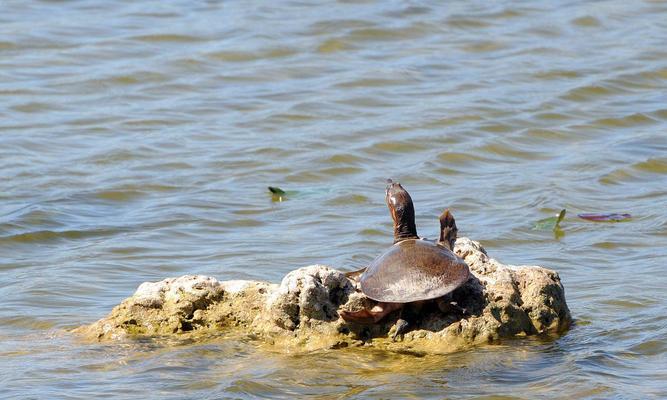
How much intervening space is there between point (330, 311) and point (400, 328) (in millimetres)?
327

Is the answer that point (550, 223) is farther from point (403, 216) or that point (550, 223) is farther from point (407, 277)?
point (407, 277)

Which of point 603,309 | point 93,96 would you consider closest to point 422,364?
point 603,309

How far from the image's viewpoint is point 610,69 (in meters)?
13.3

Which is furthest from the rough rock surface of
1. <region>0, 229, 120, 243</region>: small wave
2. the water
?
<region>0, 229, 120, 243</region>: small wave

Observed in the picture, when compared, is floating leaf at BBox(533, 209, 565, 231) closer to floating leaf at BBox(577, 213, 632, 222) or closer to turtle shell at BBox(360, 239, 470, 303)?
floating leaf at BBox(577, 213, 632, 222)

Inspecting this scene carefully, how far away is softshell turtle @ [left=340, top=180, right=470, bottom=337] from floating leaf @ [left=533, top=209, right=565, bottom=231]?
9.28 ft

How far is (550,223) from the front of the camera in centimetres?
847

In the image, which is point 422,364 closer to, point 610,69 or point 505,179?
point 505,179

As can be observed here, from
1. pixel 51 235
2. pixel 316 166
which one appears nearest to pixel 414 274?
pixel 51 235

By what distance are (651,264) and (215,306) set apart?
3.01 metres

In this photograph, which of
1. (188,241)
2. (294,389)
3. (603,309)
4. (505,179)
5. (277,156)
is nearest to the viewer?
(294,389)

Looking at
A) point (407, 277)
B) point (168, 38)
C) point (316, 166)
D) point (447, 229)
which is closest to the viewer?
point (407, 277)

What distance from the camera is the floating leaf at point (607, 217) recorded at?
28.0 ft

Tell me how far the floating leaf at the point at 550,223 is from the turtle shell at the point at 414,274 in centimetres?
297
